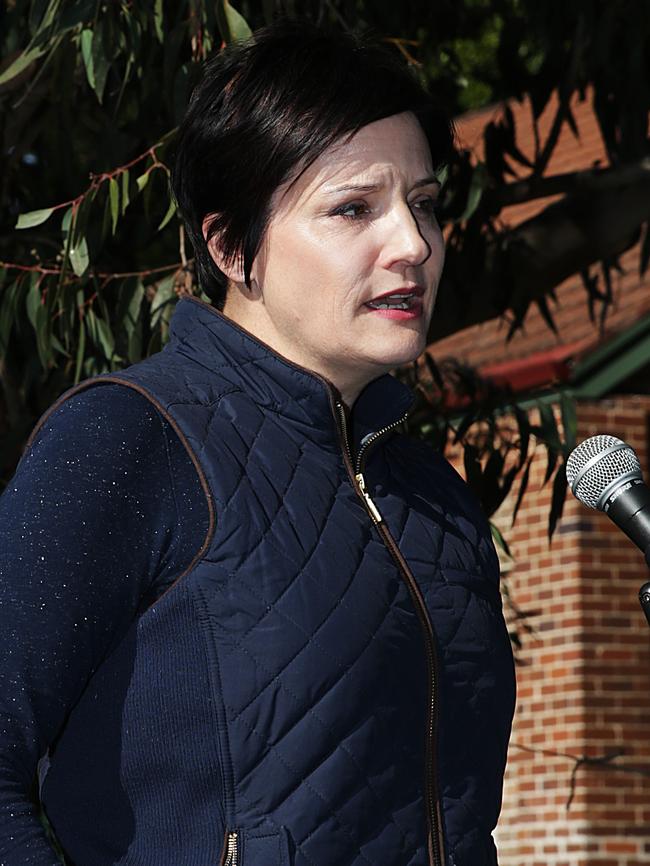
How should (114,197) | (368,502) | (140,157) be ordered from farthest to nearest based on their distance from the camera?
(114,197) < (140,157) < (368,502)

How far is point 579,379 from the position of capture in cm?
1059

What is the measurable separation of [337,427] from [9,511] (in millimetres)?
541

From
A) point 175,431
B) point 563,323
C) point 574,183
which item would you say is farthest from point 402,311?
point 563,323

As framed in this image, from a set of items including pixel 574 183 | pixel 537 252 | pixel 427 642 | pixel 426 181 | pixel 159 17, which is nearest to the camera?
pixel 427 642

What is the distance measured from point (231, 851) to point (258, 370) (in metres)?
0.70

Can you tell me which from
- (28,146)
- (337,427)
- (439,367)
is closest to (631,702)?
(439,367)

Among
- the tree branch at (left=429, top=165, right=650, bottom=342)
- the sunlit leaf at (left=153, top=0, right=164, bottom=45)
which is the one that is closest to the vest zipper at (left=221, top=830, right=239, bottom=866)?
the sunlit leaf at (left=153, top=0, right=164, bottom=45)

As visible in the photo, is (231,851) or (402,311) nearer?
(231,851)

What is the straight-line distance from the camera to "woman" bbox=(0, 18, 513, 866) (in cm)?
213

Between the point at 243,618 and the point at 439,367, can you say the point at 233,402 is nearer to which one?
the point at 243,618

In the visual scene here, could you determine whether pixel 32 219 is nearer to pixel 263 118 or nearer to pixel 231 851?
pixel 263 118

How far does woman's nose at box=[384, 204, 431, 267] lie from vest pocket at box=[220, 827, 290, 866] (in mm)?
837

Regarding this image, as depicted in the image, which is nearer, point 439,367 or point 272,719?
point 272,719

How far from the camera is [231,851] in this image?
6.95ft
